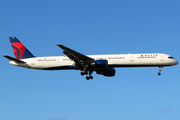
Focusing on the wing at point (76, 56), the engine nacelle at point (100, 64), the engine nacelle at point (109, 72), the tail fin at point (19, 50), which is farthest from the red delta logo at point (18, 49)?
the engine nacelle at point (109, 72)

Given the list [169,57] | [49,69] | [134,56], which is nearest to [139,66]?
[134,56]

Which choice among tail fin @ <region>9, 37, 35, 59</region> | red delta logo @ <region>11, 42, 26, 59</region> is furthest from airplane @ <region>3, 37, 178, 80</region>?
red delta logo @ <region>11, 42, 26, 59</region>

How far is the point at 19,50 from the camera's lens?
2437 inches

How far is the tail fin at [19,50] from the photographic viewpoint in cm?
6112

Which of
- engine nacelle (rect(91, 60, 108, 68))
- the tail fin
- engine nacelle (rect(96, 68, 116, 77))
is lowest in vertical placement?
engine nacelle (rect(96, 68, 116, 77))

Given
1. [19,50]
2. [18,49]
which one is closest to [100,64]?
[19,50]

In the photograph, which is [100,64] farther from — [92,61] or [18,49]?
[18,49]

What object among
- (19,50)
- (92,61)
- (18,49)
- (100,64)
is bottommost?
(100,64)

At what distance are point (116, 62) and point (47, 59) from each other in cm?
1367

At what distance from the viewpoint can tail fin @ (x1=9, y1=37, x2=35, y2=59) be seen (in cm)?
6112

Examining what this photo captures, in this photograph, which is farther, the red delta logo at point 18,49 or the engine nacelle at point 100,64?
the red delta logo at point 18,49

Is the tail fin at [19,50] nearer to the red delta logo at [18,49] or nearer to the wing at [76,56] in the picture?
the red delta logo at [18,49]

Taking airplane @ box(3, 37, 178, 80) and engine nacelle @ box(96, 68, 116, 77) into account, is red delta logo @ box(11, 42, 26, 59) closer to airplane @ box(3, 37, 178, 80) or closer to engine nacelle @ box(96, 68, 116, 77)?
airplane @ box(3, 37, 178, 80)

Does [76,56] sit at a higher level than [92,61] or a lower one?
higher
